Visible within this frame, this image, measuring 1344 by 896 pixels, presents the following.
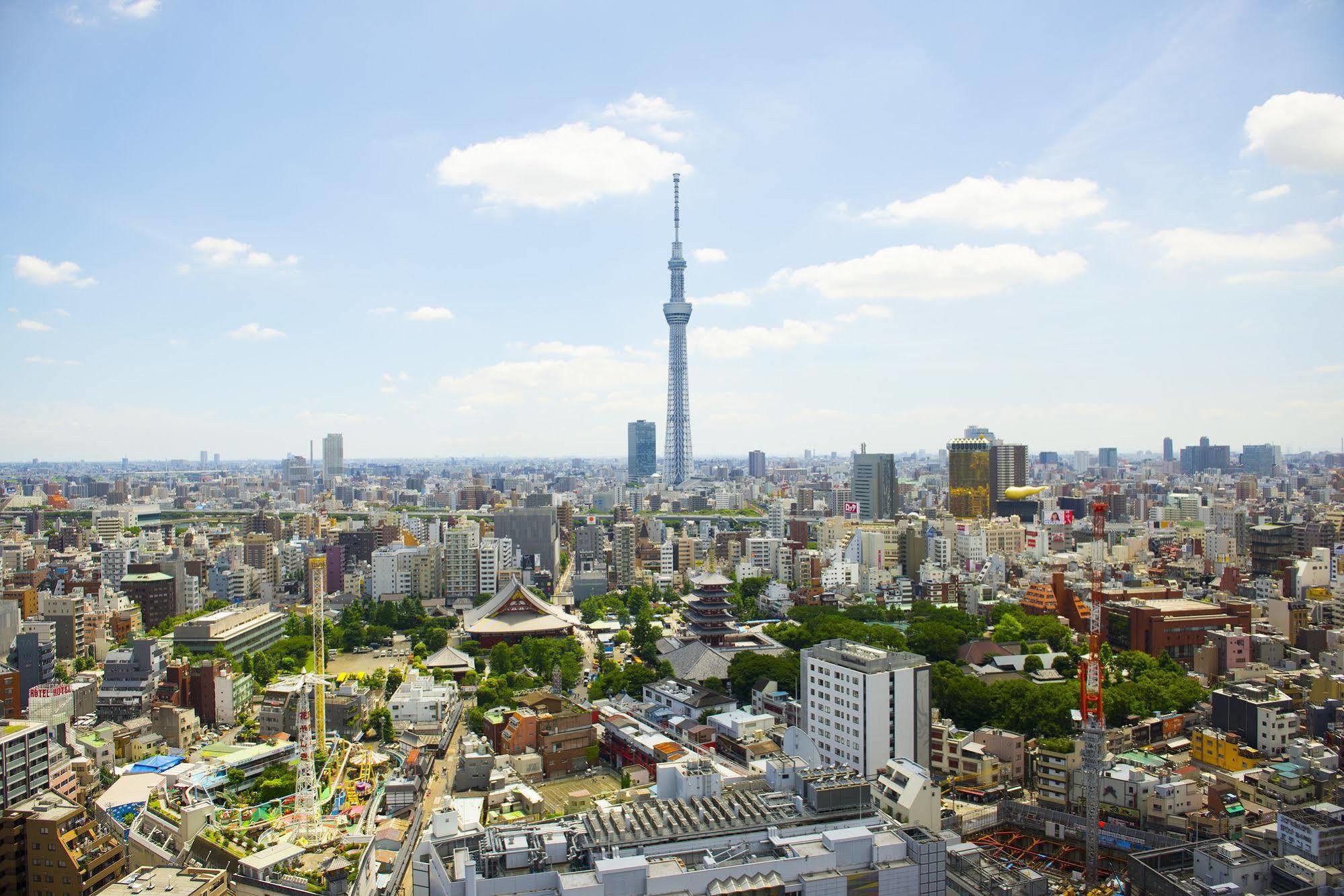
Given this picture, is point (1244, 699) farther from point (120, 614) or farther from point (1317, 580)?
point (120, 614)

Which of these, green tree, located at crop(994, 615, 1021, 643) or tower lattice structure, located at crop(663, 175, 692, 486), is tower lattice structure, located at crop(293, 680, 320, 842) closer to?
green tree, located at crop(994, 615, 1021, 643)

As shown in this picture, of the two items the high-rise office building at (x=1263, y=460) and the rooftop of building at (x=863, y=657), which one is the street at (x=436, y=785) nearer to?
the rooftop of building at (x=863, y=657)

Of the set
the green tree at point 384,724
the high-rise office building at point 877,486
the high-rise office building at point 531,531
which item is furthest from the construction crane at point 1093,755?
the high-rise office building at point 877,486

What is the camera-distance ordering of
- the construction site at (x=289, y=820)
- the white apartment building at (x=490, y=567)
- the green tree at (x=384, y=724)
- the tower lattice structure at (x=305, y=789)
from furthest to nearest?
the white apartment building at (x=490, y=567)
the green tree at (x=384, y=724)
the tower lattice structure at (x=305, y=789)
the construction site at (x=289, y=820)

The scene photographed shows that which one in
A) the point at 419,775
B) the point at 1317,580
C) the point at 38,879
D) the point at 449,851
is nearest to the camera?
the point at 449,851

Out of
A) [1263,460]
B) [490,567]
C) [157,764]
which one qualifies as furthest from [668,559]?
[1263,460]

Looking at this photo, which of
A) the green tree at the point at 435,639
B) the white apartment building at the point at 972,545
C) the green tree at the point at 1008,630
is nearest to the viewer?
the green tree at the point at 1008,630

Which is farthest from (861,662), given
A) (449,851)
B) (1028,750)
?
(449,851)
